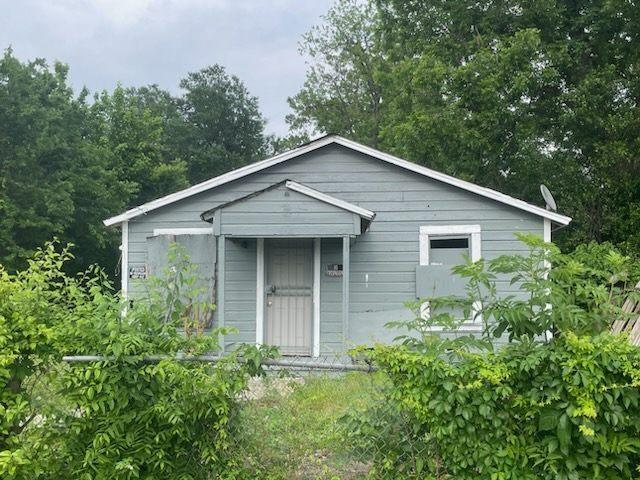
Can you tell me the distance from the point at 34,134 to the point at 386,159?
18119 mm

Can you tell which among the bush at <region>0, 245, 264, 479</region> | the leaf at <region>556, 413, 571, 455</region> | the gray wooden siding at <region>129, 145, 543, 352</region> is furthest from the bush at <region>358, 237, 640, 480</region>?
the gray wooden siding at <region>129, 145, 543, 352</region>

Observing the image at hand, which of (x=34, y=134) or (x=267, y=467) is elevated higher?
(x=34, y=134)

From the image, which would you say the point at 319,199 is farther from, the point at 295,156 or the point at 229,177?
the point at 229,177

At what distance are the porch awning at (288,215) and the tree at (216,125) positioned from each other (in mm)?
36711

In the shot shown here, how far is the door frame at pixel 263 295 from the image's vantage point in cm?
950

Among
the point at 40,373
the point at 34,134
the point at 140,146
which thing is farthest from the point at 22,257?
the point at 40,373

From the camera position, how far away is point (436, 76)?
55.9 feet

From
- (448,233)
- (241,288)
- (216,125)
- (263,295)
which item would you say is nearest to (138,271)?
(241,288)

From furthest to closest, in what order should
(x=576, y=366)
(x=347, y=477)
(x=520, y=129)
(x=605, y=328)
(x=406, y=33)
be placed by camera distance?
(x=406, y=33) → (x=520, y=129) → (x=347, y=477) → (x=605, y=328) → (x=576, y=366)

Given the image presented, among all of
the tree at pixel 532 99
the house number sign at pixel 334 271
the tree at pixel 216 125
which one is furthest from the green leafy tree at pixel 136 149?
the house number sign at pixel 334 271

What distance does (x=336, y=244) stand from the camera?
9570mm

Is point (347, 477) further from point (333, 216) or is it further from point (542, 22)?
point (542, 22)

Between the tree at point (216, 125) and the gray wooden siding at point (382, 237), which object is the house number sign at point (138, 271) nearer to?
the gray wooden siding at point (382, 237)

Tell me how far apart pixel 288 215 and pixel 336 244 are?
3.94 ft
